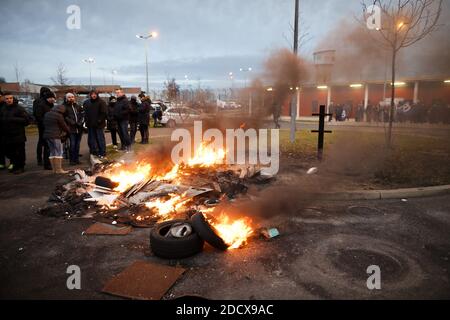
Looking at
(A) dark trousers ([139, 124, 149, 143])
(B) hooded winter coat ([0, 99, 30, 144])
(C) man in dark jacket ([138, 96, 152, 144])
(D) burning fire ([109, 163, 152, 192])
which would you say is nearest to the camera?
(D) burning fire ([109, 163, 152, 192])

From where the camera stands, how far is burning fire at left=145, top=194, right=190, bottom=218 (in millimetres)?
5824

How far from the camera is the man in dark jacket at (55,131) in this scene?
8219 mm

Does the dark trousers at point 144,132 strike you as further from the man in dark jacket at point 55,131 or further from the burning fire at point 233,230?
the burning fire at point 233,230

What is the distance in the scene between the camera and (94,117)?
9.97 m

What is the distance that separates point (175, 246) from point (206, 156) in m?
4.95

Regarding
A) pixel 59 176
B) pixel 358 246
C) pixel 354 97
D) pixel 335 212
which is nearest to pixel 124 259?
pixel 358 246

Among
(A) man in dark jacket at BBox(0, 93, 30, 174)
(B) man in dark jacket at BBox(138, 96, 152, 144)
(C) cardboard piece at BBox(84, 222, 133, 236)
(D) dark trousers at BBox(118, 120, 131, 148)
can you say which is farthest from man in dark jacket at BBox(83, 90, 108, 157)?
(C) cardboard piece at BBox(84, 222, 133, 236)

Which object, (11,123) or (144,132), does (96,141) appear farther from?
(144,132)

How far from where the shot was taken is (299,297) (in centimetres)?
329

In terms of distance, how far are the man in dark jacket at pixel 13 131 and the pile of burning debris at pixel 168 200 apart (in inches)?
85.6

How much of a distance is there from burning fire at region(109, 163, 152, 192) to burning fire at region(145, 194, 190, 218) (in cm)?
107

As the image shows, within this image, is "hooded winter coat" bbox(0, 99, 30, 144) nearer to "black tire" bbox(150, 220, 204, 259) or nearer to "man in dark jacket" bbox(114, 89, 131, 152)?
Result: "man in dark jacket" bbox(114, 89, 131, 152)

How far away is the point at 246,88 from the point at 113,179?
5428 mm

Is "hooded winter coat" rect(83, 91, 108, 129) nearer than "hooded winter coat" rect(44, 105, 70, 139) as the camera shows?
No
